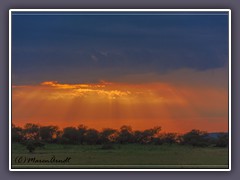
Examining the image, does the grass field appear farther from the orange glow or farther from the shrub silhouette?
the orange glow

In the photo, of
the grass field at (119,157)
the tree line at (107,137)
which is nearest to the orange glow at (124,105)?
the tree line at (107,137)

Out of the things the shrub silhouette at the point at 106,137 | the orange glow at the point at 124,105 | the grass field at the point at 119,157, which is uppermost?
the orange glow at the point at 124,105

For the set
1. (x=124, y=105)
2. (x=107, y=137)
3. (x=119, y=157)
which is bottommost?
(x=119, y=157)

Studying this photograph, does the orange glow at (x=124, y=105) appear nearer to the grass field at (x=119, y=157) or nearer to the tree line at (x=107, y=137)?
the tree line at (x=107, y=137)

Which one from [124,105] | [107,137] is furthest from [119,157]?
[124,105]

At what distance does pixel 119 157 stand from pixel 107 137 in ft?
0.79

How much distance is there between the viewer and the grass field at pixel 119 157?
26.8 meters

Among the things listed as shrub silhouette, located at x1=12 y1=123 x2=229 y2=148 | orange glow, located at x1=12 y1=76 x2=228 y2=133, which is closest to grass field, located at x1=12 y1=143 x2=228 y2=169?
shrub silhouette, located at x1=12 y1=123 x2=229 y2=148

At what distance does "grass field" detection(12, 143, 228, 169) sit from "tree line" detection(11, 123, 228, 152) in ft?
0.19

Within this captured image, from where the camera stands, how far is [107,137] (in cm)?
2681

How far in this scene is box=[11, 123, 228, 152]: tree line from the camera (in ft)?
87.9

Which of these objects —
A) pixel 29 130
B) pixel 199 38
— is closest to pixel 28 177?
pixel 29 130

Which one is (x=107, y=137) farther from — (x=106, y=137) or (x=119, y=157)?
(x=119, y=157)

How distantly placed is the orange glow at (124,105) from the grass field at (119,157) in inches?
9.4
